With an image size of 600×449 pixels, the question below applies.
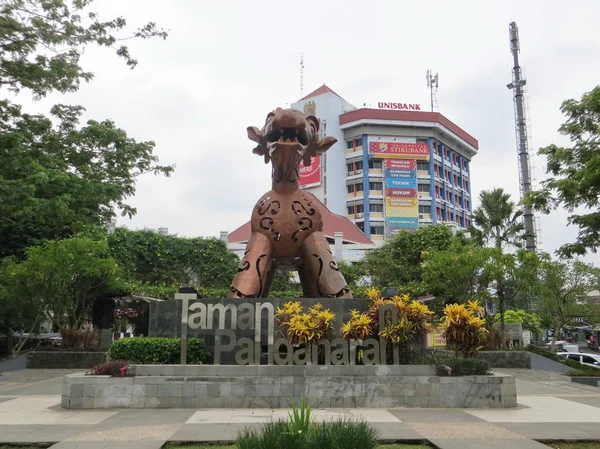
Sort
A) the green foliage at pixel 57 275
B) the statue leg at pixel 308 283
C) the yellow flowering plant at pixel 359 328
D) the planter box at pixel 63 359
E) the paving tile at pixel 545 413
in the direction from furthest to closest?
the planter box at pixel 63 359 → the green foliage at pixel 57 275 → the statue leg at pixel 308 283 → the yellow flowering plant at pixel 359 328 → the paving tile at pixel 545 413

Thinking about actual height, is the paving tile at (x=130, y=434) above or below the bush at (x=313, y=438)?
below

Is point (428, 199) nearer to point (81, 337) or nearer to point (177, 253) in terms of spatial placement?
point (177, 253)

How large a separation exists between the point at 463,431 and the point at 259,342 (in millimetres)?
3718

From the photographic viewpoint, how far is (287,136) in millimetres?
9930

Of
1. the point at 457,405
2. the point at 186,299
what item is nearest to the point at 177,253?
the point at 186,299

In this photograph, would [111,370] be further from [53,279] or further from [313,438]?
[53,279]

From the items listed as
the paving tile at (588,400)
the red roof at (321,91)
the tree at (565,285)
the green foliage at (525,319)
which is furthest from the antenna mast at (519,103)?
the paving tile at (588,400)

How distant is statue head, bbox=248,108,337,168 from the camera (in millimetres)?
9844

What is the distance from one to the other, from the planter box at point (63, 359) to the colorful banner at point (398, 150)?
41.9 meters

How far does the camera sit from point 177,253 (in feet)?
85.0

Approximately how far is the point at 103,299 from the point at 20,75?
11.3 metres

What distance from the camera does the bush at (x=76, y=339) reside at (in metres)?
18.6

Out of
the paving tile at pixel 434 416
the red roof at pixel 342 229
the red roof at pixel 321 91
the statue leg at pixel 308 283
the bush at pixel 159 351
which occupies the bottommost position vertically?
the paving tile at pixel 434 416

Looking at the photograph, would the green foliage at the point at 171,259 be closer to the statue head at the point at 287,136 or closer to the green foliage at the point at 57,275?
the green foliage at the point at 57,275
